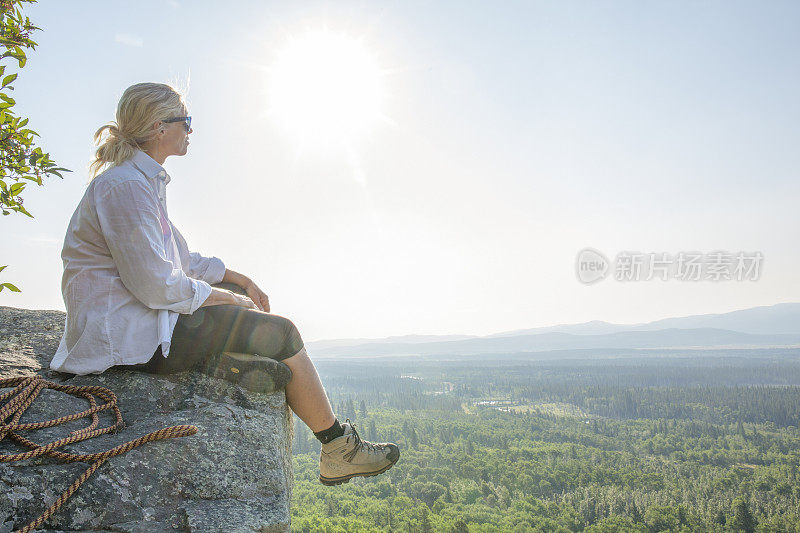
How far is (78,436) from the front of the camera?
6.24 feet

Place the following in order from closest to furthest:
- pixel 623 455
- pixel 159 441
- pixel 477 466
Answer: pixel 159 441
pixel 477 466
pixel 623 455

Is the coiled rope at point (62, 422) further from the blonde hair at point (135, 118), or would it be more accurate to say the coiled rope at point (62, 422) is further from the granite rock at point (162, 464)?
the blonde hair at point (135, 118)

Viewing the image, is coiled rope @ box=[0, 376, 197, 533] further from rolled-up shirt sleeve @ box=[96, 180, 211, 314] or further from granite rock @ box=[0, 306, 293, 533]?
rolled-up shirt sleeve @ box=[96, 180, 211, 314]

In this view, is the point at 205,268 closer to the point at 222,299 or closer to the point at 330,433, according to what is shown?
the point at 222,299

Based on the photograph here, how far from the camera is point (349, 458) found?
280 centimetres

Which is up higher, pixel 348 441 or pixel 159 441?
pixel 159 441

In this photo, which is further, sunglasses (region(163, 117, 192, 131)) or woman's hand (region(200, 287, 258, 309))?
sunglasses (region(163, 117, 192, 131))

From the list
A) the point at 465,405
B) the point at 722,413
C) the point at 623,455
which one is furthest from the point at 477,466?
the point at 722,413

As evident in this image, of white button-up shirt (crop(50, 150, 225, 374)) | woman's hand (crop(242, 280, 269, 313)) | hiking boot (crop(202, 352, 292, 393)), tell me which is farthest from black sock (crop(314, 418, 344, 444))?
woman's hand (crop(242, 280, 269, 313))

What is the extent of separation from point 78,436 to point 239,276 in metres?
1.79

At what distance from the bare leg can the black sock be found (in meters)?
0.02

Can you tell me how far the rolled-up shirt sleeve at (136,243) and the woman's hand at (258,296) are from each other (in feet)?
4.01

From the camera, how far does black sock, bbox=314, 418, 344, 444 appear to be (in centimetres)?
278

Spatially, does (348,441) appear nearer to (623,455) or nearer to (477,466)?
(477,466)
